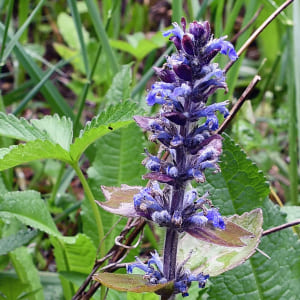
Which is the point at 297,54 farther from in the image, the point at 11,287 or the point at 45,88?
the point at 11,287

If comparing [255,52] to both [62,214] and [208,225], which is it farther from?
[208,225]

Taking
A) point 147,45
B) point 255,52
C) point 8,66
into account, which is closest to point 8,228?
point 147,45

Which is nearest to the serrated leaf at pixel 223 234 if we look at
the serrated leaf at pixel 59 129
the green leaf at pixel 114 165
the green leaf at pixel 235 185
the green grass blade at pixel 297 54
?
the green leaf at pixel 235 185

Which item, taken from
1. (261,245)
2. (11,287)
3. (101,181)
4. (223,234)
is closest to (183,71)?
(223,234)

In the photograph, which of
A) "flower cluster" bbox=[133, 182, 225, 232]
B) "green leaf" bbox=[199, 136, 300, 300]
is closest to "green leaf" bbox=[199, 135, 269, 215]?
"green leaf" bbox=[199, 136, 300, 300]

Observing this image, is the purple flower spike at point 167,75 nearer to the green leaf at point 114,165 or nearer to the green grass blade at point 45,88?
the green leaf at point 114,165

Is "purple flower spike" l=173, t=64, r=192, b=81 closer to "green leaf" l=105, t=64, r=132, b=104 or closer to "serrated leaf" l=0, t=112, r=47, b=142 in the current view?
"serrated leaf" l=0, t=112, r=47, b=142

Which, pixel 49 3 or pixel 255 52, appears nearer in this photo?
pixel 49 3
